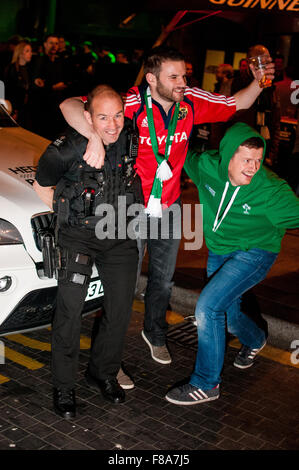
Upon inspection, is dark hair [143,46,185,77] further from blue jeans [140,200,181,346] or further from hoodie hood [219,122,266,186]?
blue jeans [140,200,181,346]

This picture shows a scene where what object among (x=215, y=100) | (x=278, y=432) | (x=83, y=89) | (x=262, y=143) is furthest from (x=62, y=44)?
(x=278, y=432)

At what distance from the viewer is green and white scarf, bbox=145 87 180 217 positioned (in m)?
4.37

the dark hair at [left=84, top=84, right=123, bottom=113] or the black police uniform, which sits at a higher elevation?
the dark hair at [left=84, top=84, right=123, bottom=113]

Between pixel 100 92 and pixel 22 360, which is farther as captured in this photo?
pixel 22 360

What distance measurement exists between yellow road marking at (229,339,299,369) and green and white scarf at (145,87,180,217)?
1.41 metres

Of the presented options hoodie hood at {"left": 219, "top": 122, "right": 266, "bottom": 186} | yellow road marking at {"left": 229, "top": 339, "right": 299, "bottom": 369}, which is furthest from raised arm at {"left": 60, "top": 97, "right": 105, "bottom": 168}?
yellow road marking at {"left": 229, "top": 339, "right": 299, "bottom": 369}

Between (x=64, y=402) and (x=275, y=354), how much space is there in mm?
1894

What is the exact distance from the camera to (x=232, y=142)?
13.3 ft

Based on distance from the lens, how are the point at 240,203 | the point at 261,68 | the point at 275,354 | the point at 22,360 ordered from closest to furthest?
the point at 240,203, the point at 261,68, the point at 22,360, the point at 275,354

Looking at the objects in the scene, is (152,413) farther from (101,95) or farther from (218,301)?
(101,95)

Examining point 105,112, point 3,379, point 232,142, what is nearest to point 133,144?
point 105,112

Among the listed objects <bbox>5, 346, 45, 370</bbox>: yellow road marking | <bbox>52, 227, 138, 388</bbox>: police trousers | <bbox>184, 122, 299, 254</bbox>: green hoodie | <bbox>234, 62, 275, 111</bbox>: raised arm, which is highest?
<bbox>234, 62, 275, 111</bbox>: raised arm

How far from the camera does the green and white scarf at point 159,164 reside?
4.37 m
